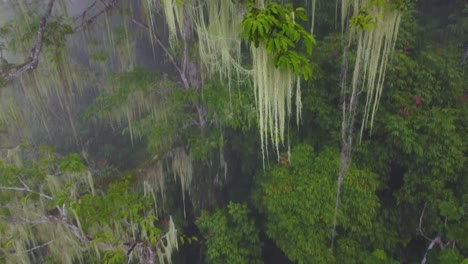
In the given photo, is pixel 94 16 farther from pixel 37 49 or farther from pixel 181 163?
pixel 181 163

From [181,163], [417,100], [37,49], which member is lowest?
[181,163]

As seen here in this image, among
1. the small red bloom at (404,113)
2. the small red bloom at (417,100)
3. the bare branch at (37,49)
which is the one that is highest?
the bare branch at (37,49)

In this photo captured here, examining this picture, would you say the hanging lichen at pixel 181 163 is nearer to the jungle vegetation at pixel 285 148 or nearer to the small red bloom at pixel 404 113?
the jungle vegetation at pixel 285 148

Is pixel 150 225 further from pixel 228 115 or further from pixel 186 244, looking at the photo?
pixel 186 244

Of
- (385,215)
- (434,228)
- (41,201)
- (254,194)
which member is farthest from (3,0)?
(434,228)

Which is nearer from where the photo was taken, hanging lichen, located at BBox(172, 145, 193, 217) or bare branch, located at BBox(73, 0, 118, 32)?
bare branch, located at BBox(73, 0, 118, 32)

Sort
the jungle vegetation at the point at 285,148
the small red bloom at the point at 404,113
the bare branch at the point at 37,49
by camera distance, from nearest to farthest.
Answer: the jungle vegetation at the point at 285,148, the small red bloom at the point at 404,113, the bare branch at the point at 37,49

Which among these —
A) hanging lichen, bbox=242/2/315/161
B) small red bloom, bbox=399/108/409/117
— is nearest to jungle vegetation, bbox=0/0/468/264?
small red bloom, bbox=399/108/409/117

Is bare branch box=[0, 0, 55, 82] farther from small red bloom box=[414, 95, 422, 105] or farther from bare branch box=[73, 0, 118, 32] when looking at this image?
small red bloom box=[414, 95, 422, 105]

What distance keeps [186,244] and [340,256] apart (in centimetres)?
357

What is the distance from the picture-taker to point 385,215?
14.8ft

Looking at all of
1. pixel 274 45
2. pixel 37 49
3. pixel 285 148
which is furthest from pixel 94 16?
pixel 274 45

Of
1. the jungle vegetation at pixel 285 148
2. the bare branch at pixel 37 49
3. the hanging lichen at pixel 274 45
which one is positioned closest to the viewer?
the hanging lichen at pixel 274 45

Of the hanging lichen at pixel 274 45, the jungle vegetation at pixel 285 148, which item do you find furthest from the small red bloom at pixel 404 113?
the hanging lichen at pixel 274 45
